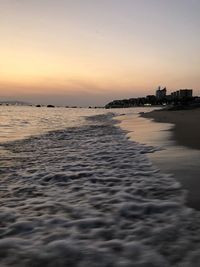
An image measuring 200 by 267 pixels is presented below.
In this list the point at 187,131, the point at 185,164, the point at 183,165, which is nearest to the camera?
the point at 183,165

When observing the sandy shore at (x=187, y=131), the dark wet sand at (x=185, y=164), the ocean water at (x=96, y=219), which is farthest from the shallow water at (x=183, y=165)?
the sandy shore at (x=187, y=131)

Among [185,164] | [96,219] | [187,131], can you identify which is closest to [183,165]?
[185,164]

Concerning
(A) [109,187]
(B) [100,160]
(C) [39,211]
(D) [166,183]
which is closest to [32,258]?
(C) [39,211]

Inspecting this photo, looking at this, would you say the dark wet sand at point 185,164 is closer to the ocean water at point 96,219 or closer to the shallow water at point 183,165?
the shallow water at point 183,165

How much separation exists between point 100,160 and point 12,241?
5.54 metres

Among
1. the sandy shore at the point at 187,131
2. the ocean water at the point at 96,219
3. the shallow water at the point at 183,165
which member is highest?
the sandy shore at the point at 187,131

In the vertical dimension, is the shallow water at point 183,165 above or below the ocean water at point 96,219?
above

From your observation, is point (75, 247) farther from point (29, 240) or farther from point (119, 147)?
point (119, 147)

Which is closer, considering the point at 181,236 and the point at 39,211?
the point at 181,236

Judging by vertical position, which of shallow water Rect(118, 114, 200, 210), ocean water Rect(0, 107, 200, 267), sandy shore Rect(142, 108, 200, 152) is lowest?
ocean water Rect(0, 107, 200, 267)

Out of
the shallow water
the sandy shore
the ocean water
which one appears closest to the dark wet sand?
the shallow water

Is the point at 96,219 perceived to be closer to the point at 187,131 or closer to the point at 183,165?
the point at 183,165

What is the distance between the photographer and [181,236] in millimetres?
3799

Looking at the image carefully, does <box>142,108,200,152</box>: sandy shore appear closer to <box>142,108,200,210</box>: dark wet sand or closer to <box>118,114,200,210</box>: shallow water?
<box>142,108,200,210</box>: dark wet sand
